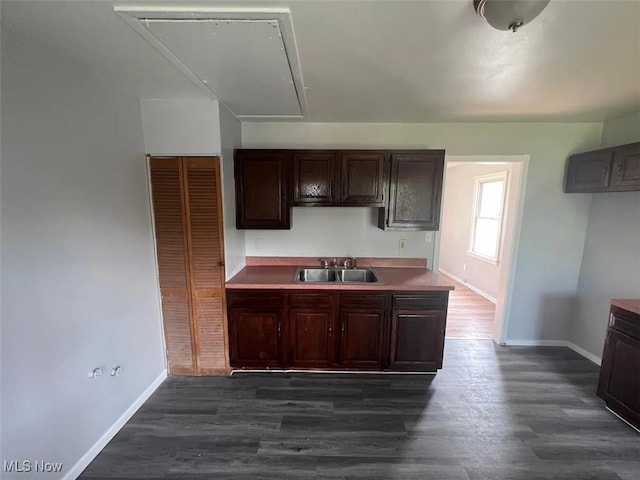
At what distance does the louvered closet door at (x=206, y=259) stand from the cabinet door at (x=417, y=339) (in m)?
1.63

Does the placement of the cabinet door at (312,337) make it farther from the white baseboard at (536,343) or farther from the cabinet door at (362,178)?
the white baseboard at (536,343)

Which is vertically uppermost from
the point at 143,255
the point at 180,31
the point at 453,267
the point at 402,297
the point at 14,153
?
the point at 180,31

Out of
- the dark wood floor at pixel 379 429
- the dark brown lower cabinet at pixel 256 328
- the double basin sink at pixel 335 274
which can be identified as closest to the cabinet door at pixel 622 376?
the dark wood floor at pixel 379 429

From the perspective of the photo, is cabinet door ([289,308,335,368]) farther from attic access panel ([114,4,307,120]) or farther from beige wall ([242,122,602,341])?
attic access panel ([114,4,307,120])

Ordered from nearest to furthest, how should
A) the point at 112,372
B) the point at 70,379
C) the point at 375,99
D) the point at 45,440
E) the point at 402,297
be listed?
the point at 45,440 < the point at 70,379 < the point at 112,372 < the point at 375,99 < the point at 402,297

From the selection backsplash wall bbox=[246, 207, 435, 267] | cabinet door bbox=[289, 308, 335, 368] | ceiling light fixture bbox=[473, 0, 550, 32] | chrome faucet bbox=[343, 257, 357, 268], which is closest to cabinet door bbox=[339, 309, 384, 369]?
cabinet door bbox=[289, 308, 335, 368]

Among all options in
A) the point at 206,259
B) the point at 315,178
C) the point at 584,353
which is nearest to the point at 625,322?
the point at 584,353

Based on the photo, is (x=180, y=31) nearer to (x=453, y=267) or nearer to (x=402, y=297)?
(x=402, y=297)

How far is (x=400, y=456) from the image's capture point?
1.76 meters

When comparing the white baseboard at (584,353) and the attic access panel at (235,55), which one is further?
the white baseboard at (584,353)

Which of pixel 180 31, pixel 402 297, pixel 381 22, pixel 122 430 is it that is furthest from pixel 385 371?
pixel 180 31

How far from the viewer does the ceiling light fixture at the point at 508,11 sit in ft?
3.34

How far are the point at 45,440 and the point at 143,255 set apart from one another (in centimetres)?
124

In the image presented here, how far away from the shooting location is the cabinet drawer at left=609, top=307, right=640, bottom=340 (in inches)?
76.4
